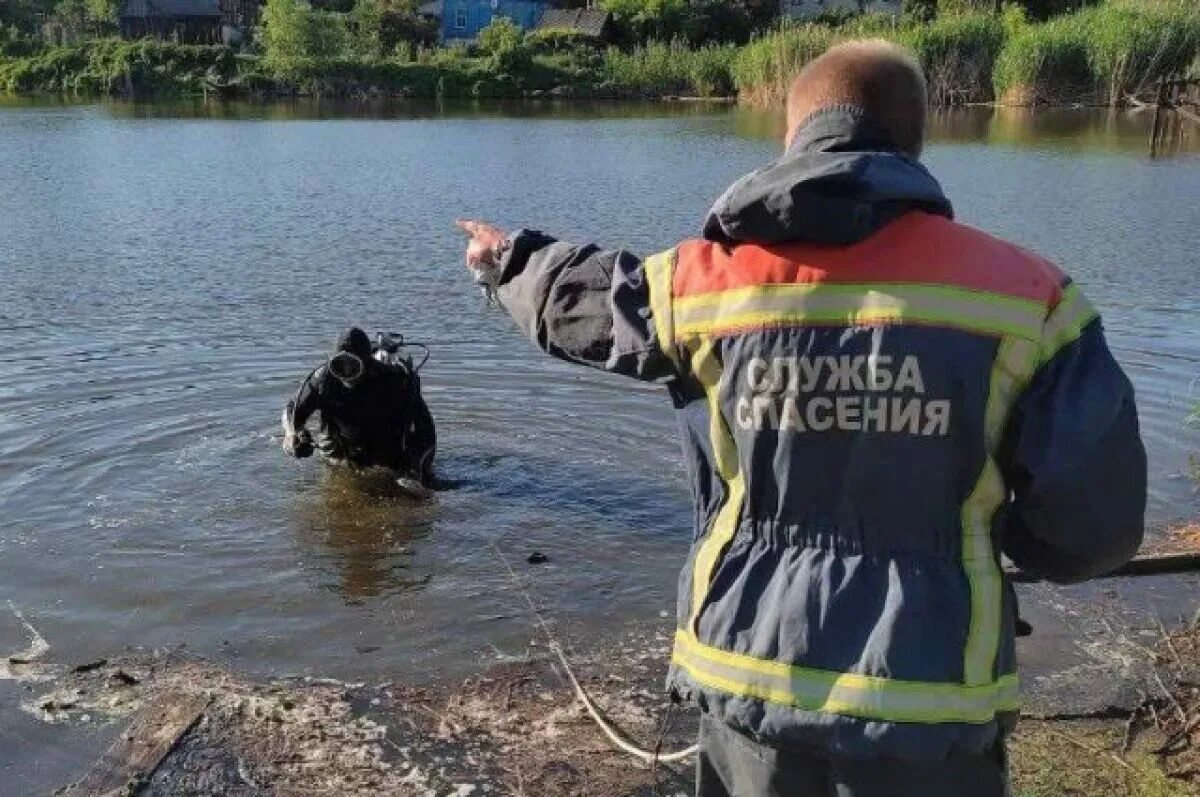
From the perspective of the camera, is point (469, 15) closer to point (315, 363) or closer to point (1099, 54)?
point (1099, 54)

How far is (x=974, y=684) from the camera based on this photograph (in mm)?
1969

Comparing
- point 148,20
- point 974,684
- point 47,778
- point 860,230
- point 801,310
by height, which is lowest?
point 47,778

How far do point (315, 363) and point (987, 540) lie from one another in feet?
29.3

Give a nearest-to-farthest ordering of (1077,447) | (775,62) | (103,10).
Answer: (1077,447)
(775,62)
(103,10)

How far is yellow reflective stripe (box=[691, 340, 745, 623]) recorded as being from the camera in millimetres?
2100

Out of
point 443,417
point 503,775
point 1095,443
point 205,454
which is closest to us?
point 1095,443

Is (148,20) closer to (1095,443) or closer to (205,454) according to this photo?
(205,454)

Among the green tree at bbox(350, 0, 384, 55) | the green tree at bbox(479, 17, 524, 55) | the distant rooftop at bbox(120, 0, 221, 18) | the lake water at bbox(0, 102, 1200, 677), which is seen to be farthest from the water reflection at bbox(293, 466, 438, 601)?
the distant rooftop at bbox(120, 0, 221, 18)

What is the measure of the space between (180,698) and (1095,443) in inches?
151

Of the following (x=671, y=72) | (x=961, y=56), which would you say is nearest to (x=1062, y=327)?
(x=961, y=56)

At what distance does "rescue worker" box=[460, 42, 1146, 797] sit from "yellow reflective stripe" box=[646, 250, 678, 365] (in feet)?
0.04

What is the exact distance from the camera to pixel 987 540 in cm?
201

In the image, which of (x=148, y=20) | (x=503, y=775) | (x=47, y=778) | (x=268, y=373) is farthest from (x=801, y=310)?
(x=148, y=20)

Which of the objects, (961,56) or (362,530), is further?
(961,56)
